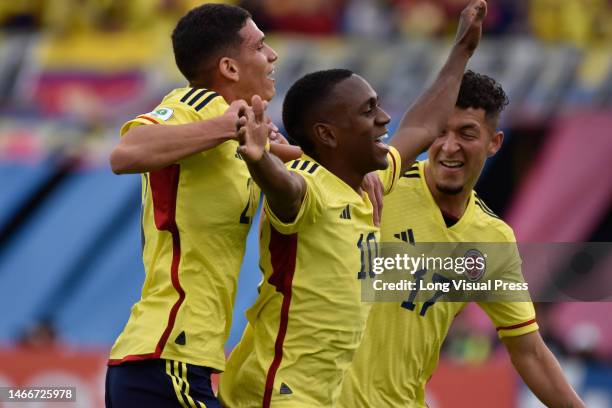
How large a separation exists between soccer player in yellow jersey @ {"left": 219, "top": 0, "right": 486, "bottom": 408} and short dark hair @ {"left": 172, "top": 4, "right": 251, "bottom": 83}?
390 millimetres

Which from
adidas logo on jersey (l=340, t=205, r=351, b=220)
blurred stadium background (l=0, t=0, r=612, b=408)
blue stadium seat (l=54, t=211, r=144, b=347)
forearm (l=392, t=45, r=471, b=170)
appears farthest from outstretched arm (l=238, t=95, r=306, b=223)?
blue stadium seat (l=54, t=211, r=144, b=347)

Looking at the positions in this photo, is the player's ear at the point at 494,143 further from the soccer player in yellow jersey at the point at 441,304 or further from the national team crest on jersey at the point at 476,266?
the national team crest on jersey at the point at 476,266

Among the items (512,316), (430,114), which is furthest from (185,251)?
(512,316)

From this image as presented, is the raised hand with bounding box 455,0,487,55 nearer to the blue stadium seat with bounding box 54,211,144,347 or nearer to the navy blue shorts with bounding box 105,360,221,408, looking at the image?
the navy blue shorts with bounding box 105,360,221,408

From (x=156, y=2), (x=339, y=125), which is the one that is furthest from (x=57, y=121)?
(x=339, y=125)

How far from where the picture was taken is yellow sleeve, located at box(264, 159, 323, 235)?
19.2 feet

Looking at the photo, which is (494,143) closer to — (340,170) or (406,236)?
(406,236)

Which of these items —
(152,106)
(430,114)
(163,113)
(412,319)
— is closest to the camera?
(163,113)

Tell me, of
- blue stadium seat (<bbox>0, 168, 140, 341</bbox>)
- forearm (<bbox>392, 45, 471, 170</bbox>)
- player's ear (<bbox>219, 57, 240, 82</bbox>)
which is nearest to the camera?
player's ear (<bbox>219, 57, 240, 82</bbox>)

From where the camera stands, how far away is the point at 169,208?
19.7 feet

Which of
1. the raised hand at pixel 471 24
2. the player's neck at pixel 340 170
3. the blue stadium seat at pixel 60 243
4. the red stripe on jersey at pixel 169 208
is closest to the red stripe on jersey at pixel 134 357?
the red stripe on jersey at pixel 169 208

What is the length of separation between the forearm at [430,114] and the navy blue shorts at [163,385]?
5.20 feet

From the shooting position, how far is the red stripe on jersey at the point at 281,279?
6.03m

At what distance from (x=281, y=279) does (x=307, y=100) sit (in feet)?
2.59
